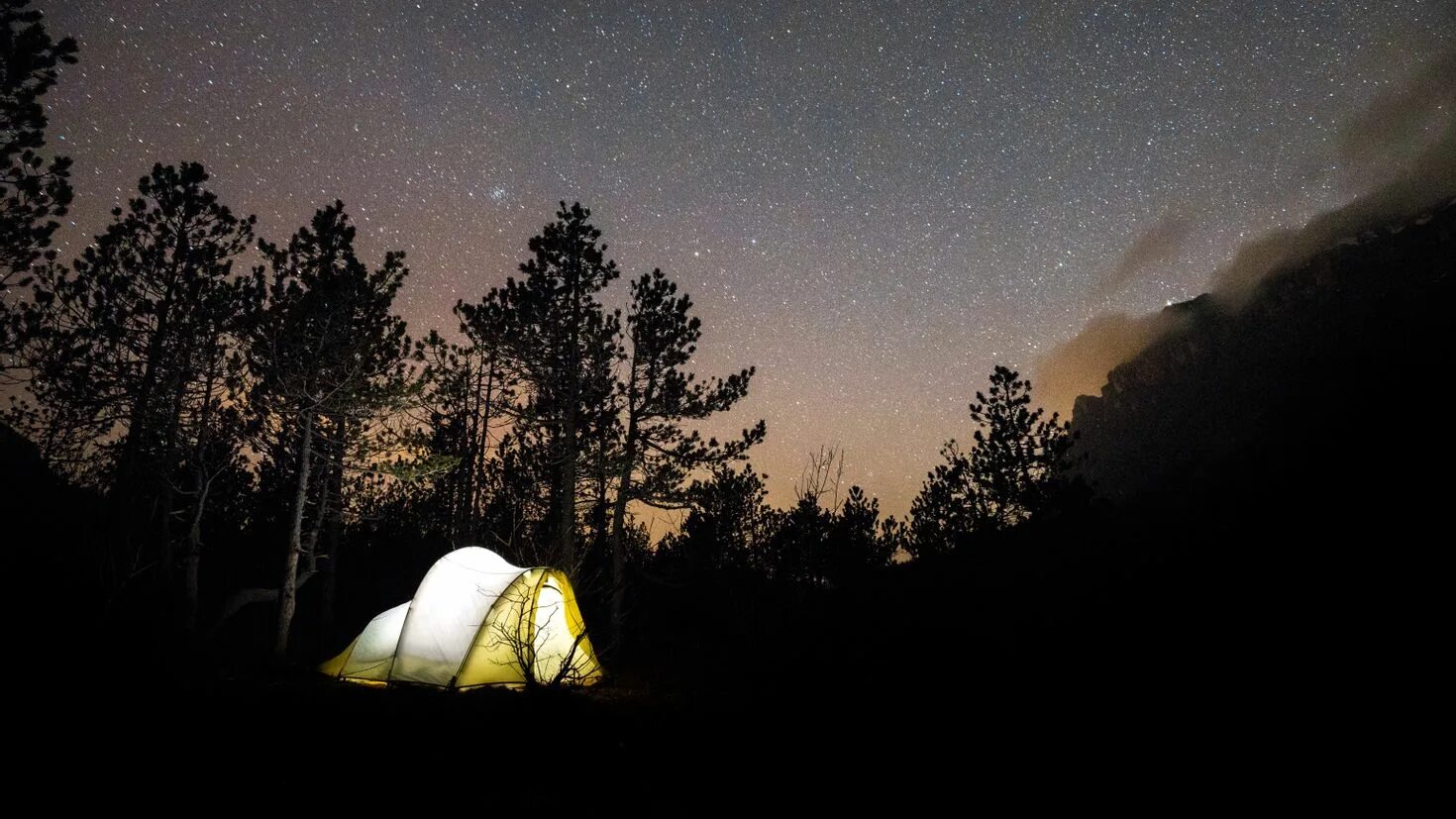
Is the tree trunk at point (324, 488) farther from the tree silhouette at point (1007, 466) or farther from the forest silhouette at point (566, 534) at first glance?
the tree silhouette at point (1007, 466)

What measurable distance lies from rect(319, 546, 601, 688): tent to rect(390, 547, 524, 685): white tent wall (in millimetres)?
16

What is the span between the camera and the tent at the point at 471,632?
9.98 metres

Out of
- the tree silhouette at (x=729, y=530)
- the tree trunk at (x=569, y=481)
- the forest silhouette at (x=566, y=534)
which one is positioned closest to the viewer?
the forest silhouette at (x=566, y=534)

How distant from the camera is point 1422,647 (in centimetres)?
A: 762

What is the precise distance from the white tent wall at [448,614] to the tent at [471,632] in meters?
0.02

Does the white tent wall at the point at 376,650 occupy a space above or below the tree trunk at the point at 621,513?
below

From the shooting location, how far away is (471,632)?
10375 millimetres

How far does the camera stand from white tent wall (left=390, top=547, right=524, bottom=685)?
33.0 feet

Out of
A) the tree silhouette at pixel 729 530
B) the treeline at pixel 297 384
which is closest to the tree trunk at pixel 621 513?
the treeline at pixel 297 384

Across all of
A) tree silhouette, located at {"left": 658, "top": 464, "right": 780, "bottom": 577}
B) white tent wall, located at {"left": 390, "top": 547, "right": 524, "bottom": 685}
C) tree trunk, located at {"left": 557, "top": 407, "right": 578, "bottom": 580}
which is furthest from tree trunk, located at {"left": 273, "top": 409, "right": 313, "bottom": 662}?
tree silhouette, located at {"left": 658, "top": 464, "right": 780, "bottom": 577}

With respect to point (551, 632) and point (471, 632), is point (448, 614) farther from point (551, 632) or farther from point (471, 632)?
point (551, 632)

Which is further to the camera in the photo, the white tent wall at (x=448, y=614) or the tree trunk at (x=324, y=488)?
the tree trunk at (x=324, y=488)

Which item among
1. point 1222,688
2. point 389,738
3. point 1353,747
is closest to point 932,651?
point 1222,688

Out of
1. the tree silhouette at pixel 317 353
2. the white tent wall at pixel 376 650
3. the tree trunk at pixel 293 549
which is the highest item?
the tree silhouette at pixel 317 353
